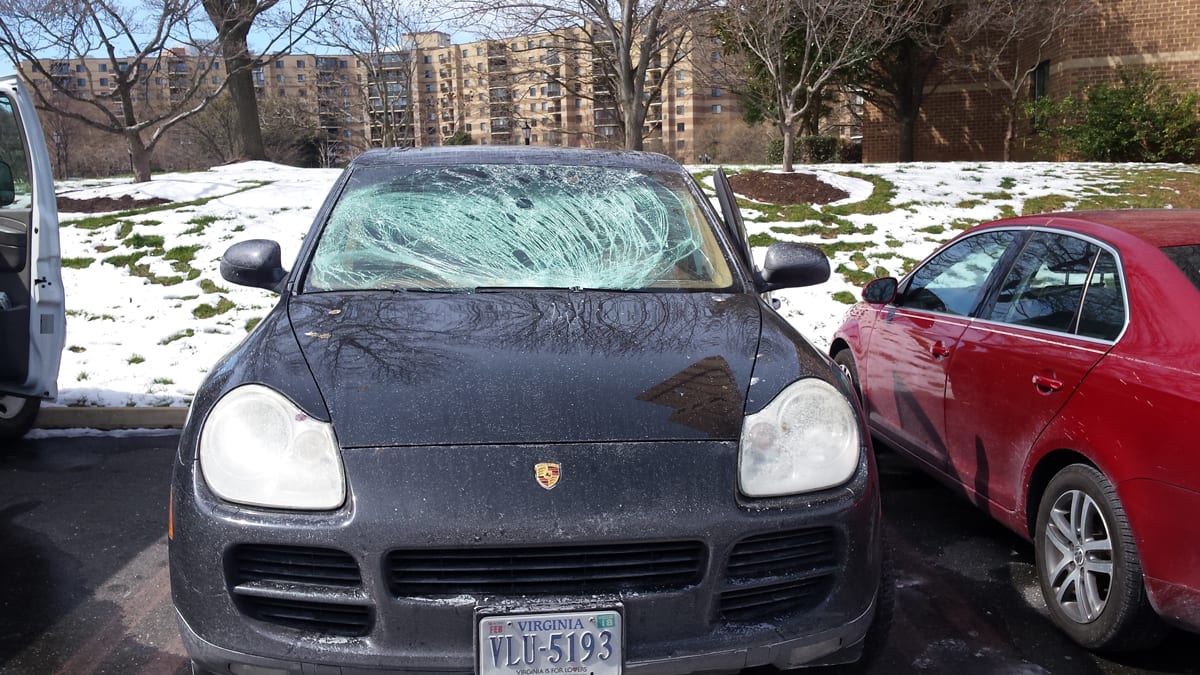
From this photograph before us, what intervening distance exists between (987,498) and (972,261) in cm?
122

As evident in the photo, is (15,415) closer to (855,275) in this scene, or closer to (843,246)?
(855,275)

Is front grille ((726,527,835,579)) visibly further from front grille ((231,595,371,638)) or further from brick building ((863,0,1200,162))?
brick building ((863,0,1200,162))

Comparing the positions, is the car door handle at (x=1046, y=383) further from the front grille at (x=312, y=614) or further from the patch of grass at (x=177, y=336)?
the patch of grass at (x=177, y=336)

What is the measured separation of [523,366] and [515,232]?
1.15 meters

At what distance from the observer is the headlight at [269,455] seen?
212 cm

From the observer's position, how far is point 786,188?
Result: 1299 cm

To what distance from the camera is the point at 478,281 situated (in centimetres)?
314

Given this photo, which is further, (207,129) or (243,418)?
(207,129)

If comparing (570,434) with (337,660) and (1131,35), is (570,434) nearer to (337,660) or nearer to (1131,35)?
(337,660)

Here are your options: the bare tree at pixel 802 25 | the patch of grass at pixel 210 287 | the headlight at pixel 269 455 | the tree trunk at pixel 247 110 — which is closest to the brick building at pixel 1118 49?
the bare tree at pixel 802 25

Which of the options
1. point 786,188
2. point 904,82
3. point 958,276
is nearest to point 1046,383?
point 958,276

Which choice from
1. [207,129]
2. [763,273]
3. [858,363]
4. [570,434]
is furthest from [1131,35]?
[207,129]

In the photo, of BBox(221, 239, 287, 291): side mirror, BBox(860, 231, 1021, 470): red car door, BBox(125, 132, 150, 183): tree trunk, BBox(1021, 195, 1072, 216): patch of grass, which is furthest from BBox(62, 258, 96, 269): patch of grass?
BBox(1021, 195, 1072, 216): patch of grass

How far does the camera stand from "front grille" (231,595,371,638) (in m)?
2.06
